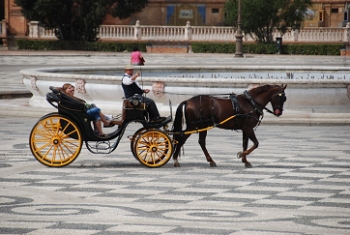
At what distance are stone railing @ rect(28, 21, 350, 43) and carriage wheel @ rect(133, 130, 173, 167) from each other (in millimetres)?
51150

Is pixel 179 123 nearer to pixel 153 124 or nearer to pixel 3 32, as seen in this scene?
pixel 153 124

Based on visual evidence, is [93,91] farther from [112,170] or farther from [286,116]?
[112,170]

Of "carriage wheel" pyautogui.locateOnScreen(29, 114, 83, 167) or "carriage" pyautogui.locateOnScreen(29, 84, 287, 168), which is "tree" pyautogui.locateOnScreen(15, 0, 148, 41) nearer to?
"carriage" pyautogui.locateOnScreen(29, 84, 287, 168)

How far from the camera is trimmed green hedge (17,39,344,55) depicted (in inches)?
2495

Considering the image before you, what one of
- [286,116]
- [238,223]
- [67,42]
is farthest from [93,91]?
[67,42]

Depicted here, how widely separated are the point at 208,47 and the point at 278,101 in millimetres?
49079

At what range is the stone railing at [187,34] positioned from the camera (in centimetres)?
6656

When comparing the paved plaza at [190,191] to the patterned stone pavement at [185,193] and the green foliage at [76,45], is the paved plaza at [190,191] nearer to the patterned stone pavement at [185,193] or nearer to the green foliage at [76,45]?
the patterned stone pavement at [185,193]

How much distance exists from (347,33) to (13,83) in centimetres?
3432

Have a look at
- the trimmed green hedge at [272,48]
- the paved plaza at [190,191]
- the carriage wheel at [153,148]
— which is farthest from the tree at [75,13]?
the carriage wheel at [153,148]

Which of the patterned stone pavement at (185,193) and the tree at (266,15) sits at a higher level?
the tree at (266,15)

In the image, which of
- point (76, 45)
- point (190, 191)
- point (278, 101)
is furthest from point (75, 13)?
point (190, 191)

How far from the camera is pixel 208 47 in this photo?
65.3 m

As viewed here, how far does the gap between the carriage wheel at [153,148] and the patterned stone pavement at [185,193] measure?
16cm
